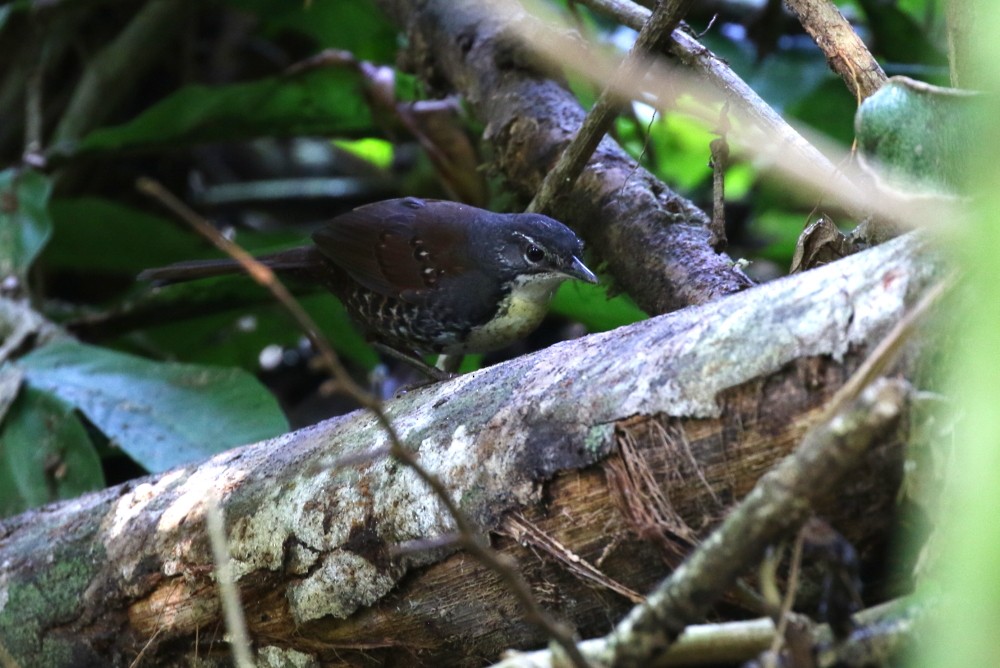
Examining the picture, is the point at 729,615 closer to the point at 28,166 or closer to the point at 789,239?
the point at 789,239

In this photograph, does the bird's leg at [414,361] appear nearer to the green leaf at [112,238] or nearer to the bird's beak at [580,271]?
the bird's beak at [580,271]

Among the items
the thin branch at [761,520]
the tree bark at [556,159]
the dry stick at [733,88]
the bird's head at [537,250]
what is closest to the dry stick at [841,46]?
the dry stick at [733,88]

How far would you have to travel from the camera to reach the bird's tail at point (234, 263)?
3.70m

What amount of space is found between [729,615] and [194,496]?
4.47 feet

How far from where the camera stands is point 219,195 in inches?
230

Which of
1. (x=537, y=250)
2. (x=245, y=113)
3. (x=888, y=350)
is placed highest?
(x=888, y=350)

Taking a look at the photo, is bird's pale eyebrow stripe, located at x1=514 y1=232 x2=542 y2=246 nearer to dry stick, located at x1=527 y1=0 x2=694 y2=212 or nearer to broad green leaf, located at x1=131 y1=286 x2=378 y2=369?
dry stick, located at x1=527 y1=0 x2=694 y2=212

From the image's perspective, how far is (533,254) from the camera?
3.23 metres

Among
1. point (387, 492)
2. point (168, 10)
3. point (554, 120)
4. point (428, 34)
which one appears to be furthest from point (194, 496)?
point (168, 10)

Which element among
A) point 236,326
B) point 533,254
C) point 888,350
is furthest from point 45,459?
point 888,350

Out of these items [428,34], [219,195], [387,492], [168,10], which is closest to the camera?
[387,492]

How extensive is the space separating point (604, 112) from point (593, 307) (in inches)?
41.9

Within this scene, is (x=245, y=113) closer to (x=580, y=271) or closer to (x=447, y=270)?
(x=447, y=270)

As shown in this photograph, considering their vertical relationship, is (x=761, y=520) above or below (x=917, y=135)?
below
